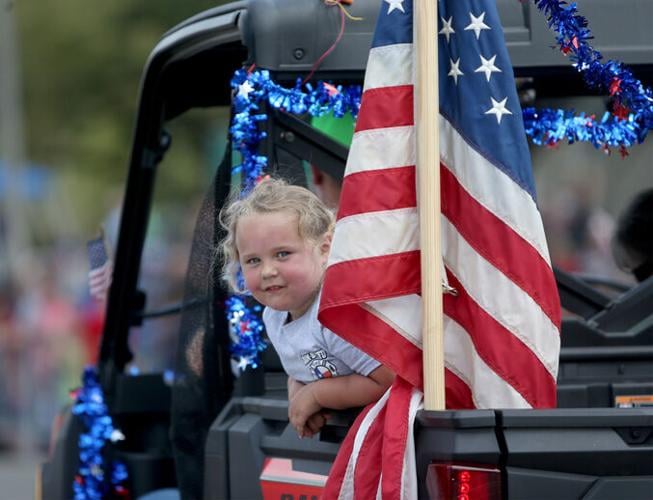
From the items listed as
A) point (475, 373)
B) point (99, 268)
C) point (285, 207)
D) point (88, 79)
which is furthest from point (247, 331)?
point (88, 79)

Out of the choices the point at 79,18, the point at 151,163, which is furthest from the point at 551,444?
the point at 79,18

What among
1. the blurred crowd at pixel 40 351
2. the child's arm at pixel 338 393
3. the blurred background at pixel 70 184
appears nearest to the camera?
→ the child's arm at pixel 338 393

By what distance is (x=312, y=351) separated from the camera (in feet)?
11.4

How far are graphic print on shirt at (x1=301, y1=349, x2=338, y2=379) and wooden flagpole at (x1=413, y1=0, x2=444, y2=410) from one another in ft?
1.65

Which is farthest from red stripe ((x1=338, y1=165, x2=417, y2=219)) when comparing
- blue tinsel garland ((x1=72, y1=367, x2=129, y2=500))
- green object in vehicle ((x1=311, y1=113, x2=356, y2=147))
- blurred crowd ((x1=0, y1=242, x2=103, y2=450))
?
blurred crowd ((x1=0, y1=242, x2=103, y2=450))

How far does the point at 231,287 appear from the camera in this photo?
3869 mm

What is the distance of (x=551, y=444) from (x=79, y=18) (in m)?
20.5

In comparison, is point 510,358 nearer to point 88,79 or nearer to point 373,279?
point 373,279

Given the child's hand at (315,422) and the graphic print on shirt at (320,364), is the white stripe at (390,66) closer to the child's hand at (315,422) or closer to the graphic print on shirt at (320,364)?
the graphic print on shirt at (320,364)

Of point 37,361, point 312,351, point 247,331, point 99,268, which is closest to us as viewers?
point 312,351

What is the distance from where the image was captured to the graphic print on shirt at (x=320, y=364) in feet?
11.2

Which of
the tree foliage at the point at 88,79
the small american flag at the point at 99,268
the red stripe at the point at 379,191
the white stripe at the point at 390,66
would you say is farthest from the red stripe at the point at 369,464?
the tree foliage at the point at 88,79

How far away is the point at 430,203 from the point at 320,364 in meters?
0.67

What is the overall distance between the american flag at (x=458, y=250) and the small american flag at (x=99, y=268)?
2.23 m
